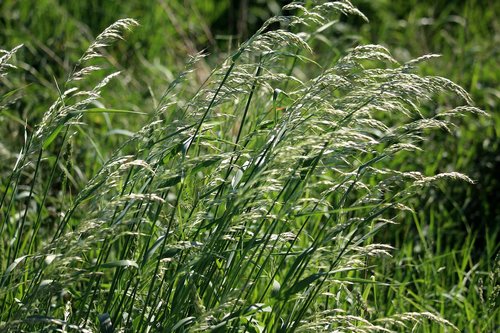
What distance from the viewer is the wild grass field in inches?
84.0

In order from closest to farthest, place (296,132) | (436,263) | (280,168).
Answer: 1. (280,168)
2. (296,132)
3. (436,263)

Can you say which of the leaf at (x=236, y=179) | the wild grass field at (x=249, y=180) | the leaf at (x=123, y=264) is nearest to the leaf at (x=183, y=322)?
the wild grass field at (x=249, y=180)

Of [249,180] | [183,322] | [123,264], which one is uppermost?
[249,180]

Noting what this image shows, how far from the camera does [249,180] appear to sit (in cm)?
203

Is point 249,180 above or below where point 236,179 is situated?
above

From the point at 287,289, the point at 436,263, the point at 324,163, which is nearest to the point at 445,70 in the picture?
the point at 436,263

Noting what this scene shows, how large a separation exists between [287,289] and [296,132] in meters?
0.38

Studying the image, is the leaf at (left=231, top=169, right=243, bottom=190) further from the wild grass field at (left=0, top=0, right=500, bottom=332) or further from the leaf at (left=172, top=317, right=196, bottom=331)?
the leaf at (left=172, top=317, right=196, bottom=331)

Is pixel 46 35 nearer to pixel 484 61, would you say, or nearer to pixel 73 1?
pixel 73 1

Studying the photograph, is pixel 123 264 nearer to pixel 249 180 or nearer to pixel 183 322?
pixel 183 322

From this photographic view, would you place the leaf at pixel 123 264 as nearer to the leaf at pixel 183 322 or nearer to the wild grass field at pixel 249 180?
the wild grass field at pixel 249 180

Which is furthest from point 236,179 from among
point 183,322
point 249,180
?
point 183,322

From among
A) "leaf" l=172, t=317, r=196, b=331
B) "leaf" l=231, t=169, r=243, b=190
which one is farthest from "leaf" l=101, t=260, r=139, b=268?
"leaf" l=231, t=169, r=243, b=190

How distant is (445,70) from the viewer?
206 inches
